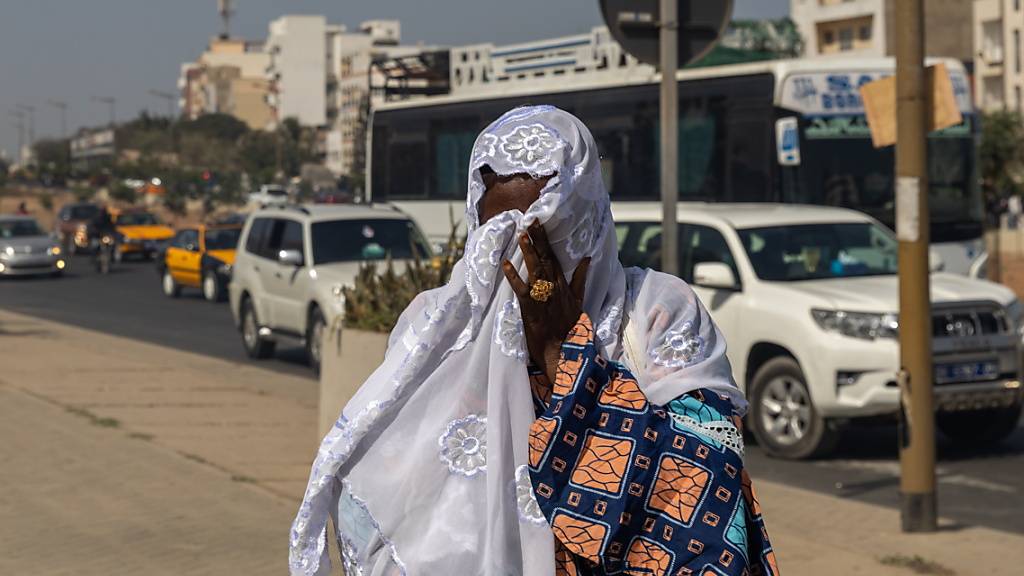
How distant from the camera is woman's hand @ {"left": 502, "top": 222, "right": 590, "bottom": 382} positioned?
2.47 metres

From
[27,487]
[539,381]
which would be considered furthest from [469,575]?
[27,487]

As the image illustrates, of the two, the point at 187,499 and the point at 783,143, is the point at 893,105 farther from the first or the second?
the point at 783,143

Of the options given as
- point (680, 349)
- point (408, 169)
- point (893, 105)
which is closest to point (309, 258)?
point (408, 169)

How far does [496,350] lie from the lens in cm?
250

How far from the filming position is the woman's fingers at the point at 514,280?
2.48 meters

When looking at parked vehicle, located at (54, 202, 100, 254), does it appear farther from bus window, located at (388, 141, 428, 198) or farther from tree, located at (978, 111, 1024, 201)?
tree, located at (978, 111, 1024, 201)

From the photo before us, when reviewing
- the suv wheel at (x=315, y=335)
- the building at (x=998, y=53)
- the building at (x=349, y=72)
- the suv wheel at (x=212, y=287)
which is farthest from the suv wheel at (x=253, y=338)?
the building at (x=349, y=72)

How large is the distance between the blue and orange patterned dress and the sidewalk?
3.82 metres

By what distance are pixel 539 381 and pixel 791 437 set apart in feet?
25.3

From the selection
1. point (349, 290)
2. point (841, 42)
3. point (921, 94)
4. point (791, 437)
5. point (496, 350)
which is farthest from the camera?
point (841, 42)

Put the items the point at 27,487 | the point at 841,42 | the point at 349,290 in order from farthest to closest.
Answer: the point at 841,42, the point at 349,290, the point at 27,487

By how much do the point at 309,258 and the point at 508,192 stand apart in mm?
12787

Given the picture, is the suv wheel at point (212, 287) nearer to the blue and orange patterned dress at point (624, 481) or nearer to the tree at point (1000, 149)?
the tree at point (1000, 149)

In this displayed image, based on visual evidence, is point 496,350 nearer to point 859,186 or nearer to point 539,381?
point 539,381
